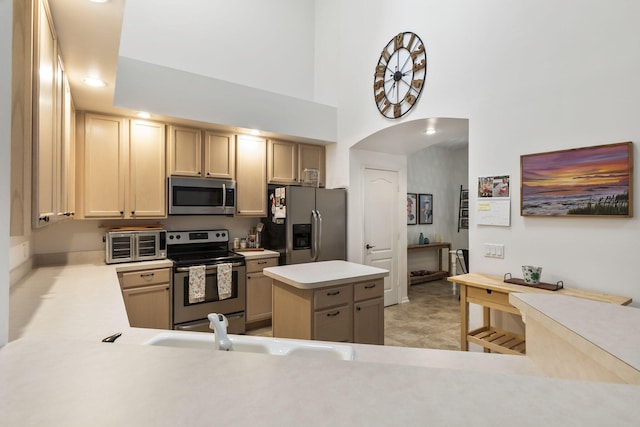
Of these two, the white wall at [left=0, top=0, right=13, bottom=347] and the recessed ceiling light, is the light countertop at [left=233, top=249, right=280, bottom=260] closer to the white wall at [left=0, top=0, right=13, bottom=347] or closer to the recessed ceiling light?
the recessed ceiling light

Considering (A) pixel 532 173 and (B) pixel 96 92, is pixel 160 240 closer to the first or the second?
(B) pixel 96 92

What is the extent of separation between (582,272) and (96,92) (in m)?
3.94

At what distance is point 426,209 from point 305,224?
3528 mm

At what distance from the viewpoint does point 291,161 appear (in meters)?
4.38

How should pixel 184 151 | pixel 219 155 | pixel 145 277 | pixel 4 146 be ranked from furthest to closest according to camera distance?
pixel 219 155 < pixel 184 151 < pixel 145 277 < pixel 4 146

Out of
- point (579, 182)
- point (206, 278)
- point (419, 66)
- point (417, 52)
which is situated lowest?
point (206, 278)

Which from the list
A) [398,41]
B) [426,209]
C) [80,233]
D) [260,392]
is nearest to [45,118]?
[260,392]

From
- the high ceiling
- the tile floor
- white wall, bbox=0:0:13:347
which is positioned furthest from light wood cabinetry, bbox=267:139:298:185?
white wall, bbox=0:0:13:347

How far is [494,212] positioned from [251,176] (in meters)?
2.71

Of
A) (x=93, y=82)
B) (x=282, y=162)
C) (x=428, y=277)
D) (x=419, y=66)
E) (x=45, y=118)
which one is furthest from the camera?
(x=428, y=277)

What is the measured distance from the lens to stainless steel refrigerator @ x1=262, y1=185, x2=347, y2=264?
3854 millimetres

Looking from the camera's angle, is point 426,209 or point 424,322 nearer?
point 424,322

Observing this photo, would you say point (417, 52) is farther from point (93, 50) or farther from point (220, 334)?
point (220, 334)

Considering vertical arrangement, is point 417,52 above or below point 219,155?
above
